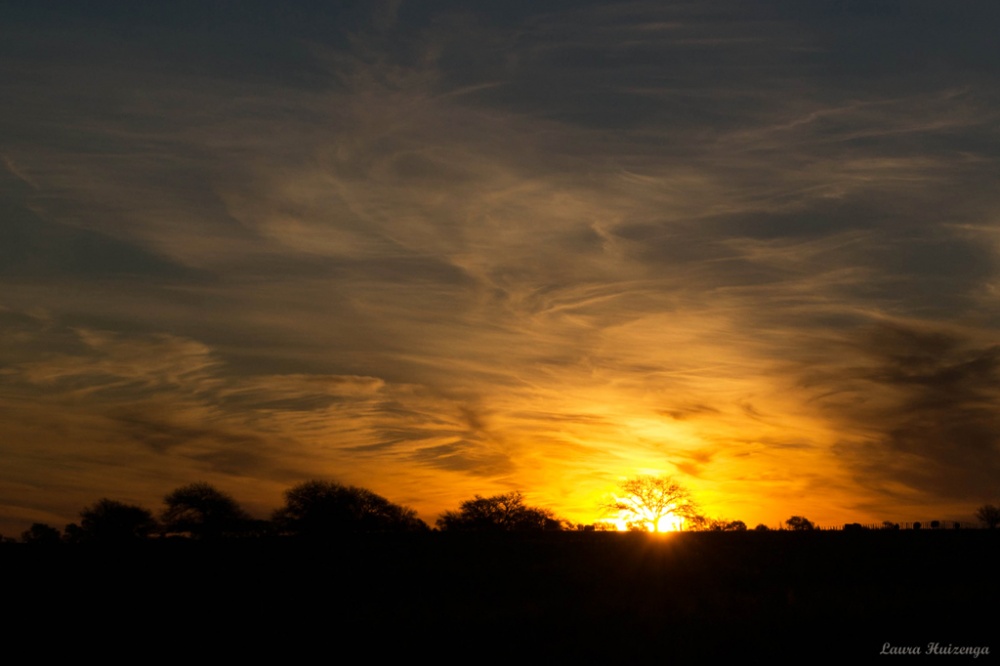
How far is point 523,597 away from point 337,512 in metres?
59.6

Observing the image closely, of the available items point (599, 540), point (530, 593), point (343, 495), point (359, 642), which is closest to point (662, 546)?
point (599, 540)

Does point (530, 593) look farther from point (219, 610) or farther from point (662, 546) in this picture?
point (662, 546)

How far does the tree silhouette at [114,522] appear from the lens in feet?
297

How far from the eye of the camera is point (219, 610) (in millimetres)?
37844

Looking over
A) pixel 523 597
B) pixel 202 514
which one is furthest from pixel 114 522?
pixel 523 597

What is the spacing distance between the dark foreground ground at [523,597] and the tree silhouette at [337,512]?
35.0 meters

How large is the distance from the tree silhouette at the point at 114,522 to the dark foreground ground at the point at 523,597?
119 ft

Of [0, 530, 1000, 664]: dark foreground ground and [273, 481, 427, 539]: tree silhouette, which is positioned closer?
[0, 530, 1000, 664]: dark foreground ground

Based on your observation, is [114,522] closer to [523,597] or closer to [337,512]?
[337,512]

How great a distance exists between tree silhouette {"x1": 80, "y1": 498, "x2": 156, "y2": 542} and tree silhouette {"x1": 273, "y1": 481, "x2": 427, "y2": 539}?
1209cm

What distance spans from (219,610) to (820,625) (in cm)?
2163

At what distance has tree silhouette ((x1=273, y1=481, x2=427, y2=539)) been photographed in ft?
315

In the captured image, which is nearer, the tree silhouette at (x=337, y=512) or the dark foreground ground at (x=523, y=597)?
the dark foreground ground at (x=523, y=597)

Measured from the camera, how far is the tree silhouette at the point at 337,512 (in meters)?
96.1
